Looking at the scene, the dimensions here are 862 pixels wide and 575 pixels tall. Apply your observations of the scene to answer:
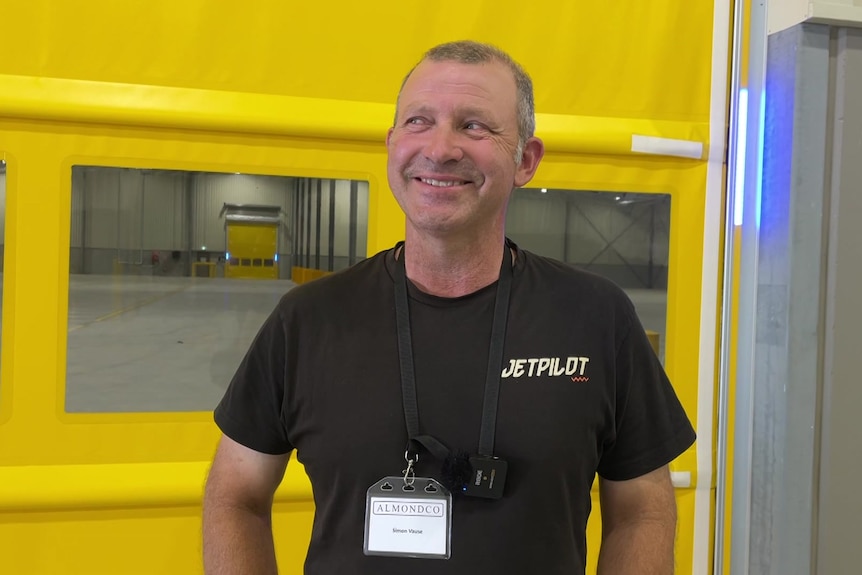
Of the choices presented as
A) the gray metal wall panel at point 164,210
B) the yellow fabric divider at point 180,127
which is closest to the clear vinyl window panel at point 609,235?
the yellow fabric divider at point 180,127

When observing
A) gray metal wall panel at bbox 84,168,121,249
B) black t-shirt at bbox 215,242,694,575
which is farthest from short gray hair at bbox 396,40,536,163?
gray metal wall panel at bbox 84,168,121,249

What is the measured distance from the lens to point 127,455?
7.33 ft

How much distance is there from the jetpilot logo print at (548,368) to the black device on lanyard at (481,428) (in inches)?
1.1

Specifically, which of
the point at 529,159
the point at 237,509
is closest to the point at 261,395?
the point at 237,509

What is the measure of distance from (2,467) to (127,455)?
0.33m

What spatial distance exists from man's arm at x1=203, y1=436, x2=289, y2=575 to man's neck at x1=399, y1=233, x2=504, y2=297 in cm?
41

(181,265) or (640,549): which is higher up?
(181,265)

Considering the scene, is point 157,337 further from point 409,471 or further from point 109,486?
point 409,471

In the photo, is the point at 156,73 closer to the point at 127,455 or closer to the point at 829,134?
the point at 127,455

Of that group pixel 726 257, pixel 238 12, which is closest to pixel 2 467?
pixel 238 12

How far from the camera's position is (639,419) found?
1.24 meters

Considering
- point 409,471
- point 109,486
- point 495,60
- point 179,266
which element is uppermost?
point 495,60

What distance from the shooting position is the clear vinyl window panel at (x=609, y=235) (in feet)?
8.18

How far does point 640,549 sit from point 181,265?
157cm
